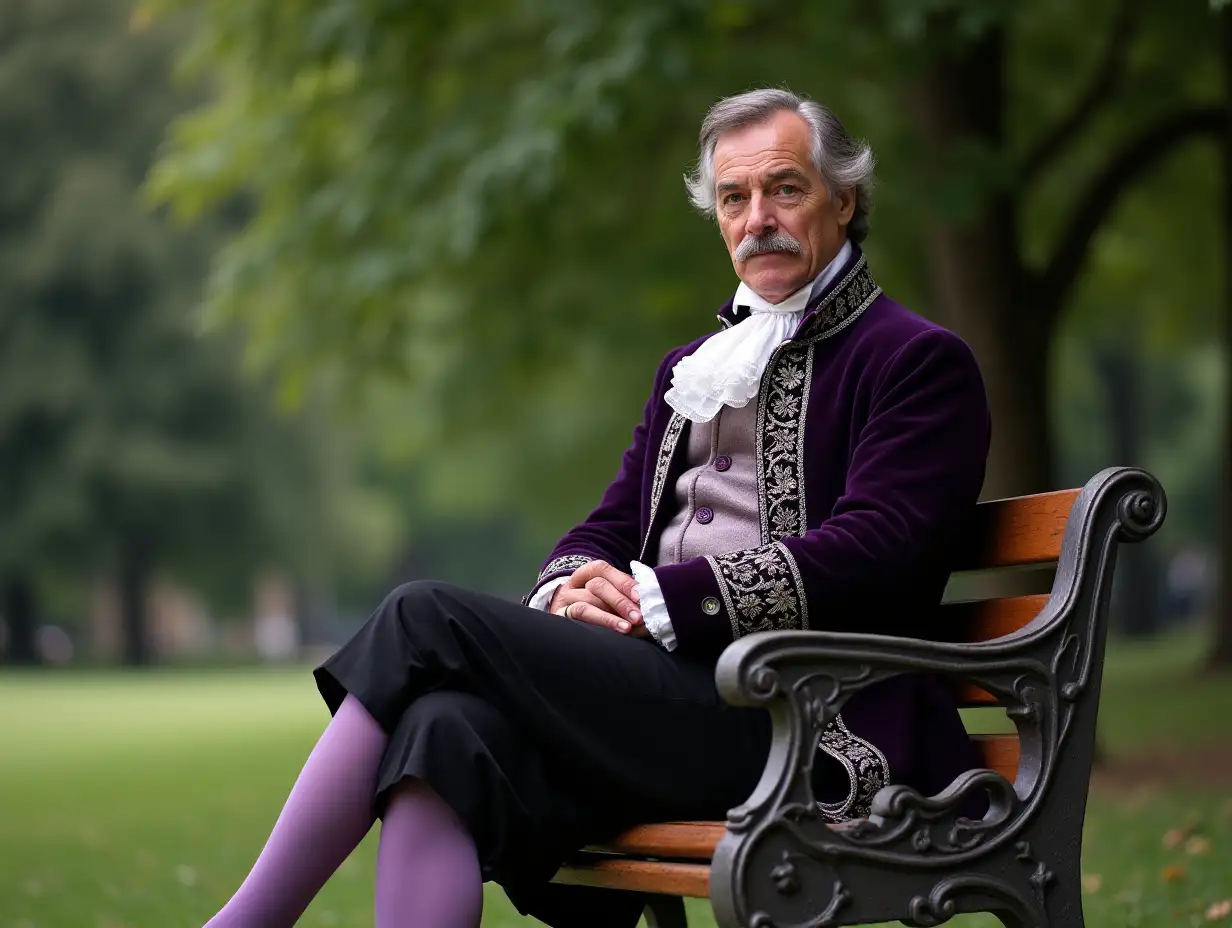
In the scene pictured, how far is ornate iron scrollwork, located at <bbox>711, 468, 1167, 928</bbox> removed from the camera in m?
2.95

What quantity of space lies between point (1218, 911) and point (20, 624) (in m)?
35.6

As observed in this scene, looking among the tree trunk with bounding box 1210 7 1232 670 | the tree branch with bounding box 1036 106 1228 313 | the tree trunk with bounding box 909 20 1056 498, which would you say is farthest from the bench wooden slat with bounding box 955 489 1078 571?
the tree trunk with bounding box 1210 7 1232 670

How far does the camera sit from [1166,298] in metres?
17.1

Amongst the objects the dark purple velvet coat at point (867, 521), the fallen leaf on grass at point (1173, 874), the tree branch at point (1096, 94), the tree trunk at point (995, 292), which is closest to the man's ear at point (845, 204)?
the dark purple velvet coat at point (867, 521)

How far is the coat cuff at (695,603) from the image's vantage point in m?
3.39

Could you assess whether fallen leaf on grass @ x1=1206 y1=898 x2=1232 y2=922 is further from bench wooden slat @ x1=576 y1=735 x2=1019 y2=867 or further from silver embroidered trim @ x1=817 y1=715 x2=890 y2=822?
silver embroidered trim @ x1=817 y1=715 x2=890 y2=822

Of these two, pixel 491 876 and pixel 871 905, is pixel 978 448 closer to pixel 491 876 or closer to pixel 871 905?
pixel 871 905

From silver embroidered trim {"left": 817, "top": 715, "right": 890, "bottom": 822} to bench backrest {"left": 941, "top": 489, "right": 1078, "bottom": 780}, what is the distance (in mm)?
290

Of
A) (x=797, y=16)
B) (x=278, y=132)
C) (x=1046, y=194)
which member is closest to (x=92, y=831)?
(x=278, y=132)

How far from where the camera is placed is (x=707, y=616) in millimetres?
3395

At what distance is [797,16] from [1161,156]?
9.02 feet

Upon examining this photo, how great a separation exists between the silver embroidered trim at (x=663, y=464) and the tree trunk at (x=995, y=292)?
6945mm

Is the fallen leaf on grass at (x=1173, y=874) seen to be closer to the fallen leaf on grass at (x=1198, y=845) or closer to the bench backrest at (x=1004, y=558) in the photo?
the fallen leaf on grass at (x=1198, y=845)

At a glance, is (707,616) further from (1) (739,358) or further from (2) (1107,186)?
(2) (1107,186)
